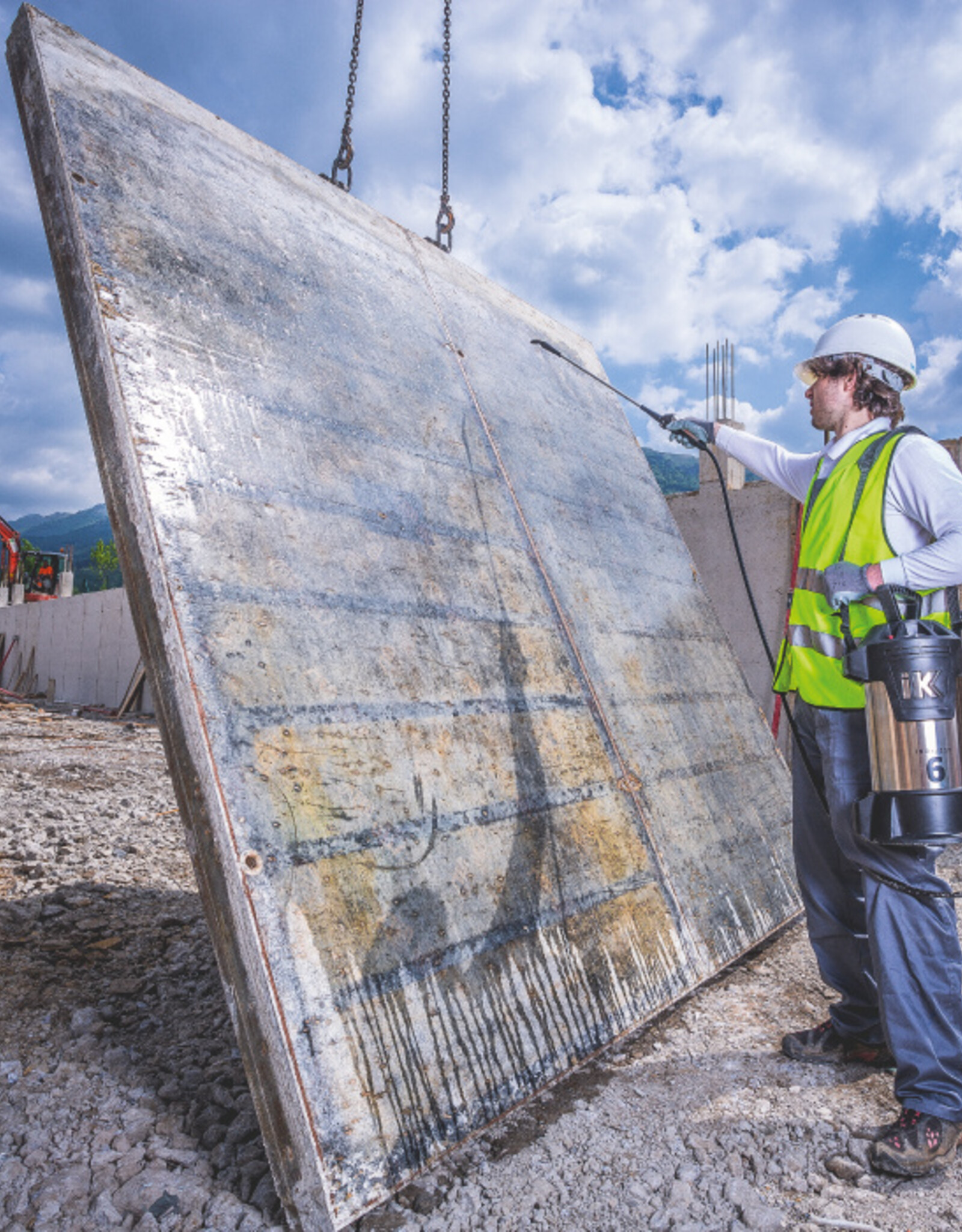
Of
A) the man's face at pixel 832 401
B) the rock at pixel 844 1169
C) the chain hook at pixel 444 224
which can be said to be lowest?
the rock at pixel 844 1169

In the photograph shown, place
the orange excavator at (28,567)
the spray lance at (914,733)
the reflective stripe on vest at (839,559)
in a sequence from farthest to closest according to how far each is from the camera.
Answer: the orange excavator at (28,567), the reflective stripe on vest at (839,559), the spray lance at (914,733)

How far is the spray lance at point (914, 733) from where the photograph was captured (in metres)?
2.02

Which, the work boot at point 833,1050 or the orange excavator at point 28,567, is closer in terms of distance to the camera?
the work boot at point 833,1050

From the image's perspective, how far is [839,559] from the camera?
2.33 meters

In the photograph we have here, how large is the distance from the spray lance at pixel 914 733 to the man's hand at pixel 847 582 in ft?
0.37

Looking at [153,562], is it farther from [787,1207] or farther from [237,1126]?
[787,1207]

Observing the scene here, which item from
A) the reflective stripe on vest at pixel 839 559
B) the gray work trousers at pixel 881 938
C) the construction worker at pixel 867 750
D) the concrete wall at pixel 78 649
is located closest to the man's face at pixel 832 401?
the construction worker at pixel 867 750

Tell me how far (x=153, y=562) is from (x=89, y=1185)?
1349mm

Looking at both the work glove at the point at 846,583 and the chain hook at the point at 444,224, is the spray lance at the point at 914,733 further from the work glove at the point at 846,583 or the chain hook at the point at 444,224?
the chain hook at the point at 444,224

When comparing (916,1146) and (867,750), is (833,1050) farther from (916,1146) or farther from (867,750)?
(867,750)

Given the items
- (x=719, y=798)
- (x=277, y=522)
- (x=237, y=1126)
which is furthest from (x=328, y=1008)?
(x=719, y=798)

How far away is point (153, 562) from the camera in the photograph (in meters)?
1.88

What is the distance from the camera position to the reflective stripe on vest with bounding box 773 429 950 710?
2268 millimetres

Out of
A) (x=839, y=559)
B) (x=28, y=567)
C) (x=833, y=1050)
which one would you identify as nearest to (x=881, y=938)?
(x=833, y=1050)
